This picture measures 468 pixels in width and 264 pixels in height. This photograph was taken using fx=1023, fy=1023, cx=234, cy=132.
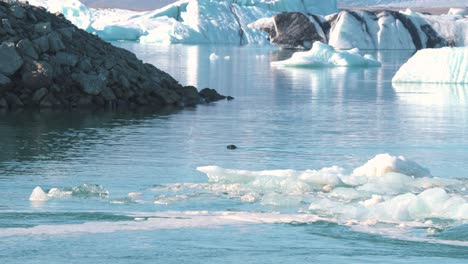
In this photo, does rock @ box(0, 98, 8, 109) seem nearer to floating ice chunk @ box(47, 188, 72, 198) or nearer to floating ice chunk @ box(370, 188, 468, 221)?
floating ice chunk @ box(47, 188, 72, 198)

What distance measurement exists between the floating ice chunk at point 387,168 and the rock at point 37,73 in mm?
8844

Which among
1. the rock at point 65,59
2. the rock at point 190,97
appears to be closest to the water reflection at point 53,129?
the rock at point 65,59

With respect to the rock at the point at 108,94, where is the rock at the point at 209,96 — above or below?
below

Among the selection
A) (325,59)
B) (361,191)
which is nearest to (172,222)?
(361,191)

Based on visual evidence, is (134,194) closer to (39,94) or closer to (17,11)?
(39,94)

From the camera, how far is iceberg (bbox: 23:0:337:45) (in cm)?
7225

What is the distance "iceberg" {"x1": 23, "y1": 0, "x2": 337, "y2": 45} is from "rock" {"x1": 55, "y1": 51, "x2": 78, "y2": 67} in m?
52.1

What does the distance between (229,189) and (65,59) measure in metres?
9.86

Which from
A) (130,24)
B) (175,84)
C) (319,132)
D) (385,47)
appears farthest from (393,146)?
(130,24)

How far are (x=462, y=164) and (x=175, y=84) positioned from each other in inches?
401

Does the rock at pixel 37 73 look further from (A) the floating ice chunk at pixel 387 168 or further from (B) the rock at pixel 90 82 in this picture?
(A) the floating ice chunk at pixel 387 168

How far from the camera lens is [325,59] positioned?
3925cm

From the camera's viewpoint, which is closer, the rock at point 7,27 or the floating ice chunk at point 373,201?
the floating ice chunk at point 373,201

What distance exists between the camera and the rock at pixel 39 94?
1783 cm
